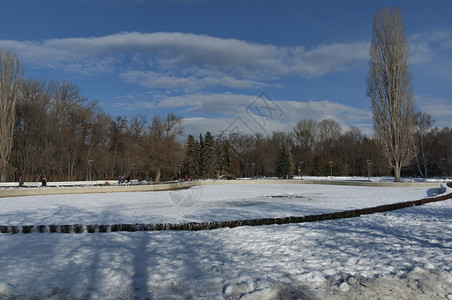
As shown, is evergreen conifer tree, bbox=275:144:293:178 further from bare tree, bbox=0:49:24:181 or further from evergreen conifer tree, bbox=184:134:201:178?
bare tree, bbox=0:49:24:181

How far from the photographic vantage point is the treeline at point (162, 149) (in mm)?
46188

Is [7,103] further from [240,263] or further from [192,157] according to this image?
[240,263]

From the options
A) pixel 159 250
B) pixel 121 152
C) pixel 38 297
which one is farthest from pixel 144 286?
pixel 121 152

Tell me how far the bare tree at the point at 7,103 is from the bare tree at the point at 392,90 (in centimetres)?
4103

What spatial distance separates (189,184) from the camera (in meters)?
40.8

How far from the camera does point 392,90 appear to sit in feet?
123

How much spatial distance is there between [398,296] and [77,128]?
53582mm

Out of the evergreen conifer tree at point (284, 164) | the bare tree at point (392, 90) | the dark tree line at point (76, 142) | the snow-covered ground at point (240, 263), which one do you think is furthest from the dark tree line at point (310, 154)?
the snow-covered ground at point (240, 263)

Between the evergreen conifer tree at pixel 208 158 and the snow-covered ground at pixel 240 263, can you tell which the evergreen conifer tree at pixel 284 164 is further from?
the snow-covered ground at pixel 240 263

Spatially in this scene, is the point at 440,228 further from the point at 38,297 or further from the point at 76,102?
the point at 76,102

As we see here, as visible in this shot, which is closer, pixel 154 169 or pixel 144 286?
pixel 144 286

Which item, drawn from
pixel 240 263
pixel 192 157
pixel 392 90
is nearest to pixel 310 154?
pixel 192 157

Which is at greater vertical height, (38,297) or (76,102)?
(76,102)

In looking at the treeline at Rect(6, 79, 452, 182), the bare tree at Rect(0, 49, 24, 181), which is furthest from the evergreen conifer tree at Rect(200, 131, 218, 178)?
the bare tree at Rect(0, 49, 24, 181)
